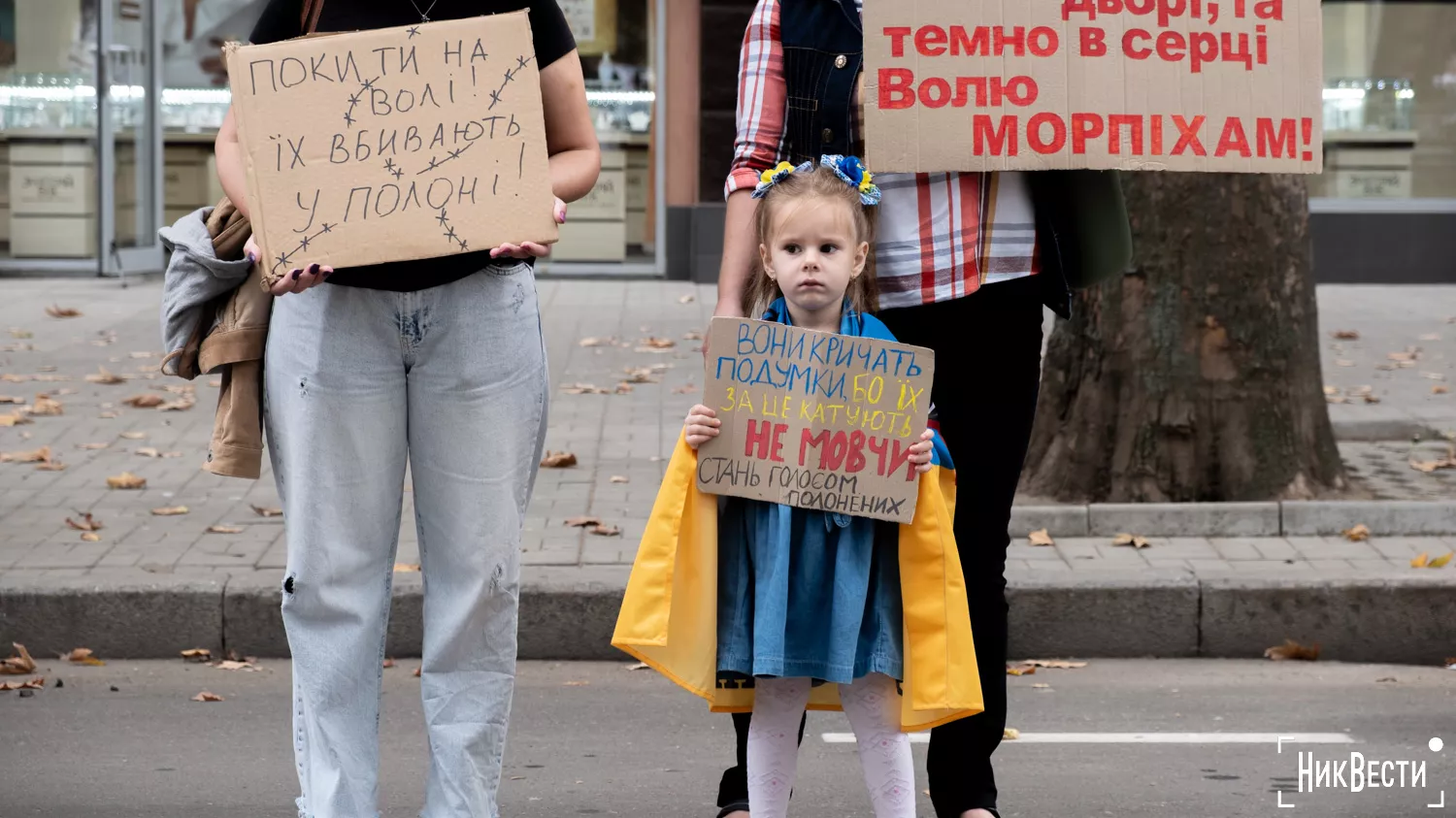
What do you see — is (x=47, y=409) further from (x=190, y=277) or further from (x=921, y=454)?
(x=921, y=454)

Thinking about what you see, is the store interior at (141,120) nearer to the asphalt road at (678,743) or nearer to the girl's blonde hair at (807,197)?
the asphalt road at (678,743)

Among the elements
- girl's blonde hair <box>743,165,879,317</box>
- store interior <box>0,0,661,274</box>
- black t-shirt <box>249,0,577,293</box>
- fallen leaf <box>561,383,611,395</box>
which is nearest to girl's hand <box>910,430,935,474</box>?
girl's blonde hair <box>743,165,879,317</box>

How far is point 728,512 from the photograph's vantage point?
3443mm

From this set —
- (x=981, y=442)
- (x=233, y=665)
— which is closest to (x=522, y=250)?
(x=981, y=442)

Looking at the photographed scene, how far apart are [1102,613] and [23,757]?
3.19 metres

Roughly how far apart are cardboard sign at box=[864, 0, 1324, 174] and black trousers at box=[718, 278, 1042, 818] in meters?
0.30

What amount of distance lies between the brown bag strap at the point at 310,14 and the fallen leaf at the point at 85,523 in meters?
3.75

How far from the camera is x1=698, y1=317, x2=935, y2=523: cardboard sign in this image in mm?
3346

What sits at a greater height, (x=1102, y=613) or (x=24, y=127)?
(x=24, y=127)

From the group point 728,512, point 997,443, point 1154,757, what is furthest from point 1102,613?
point 728,512

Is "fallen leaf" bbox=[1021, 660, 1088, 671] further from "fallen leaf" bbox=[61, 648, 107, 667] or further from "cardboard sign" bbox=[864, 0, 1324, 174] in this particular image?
"fallen leaf" bbox=[61, 648, 107, 667]

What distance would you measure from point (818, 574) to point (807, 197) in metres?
0.69

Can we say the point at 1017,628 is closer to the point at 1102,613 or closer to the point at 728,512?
the point at 1102,613

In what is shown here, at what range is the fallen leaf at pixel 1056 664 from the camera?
18.9 ft
